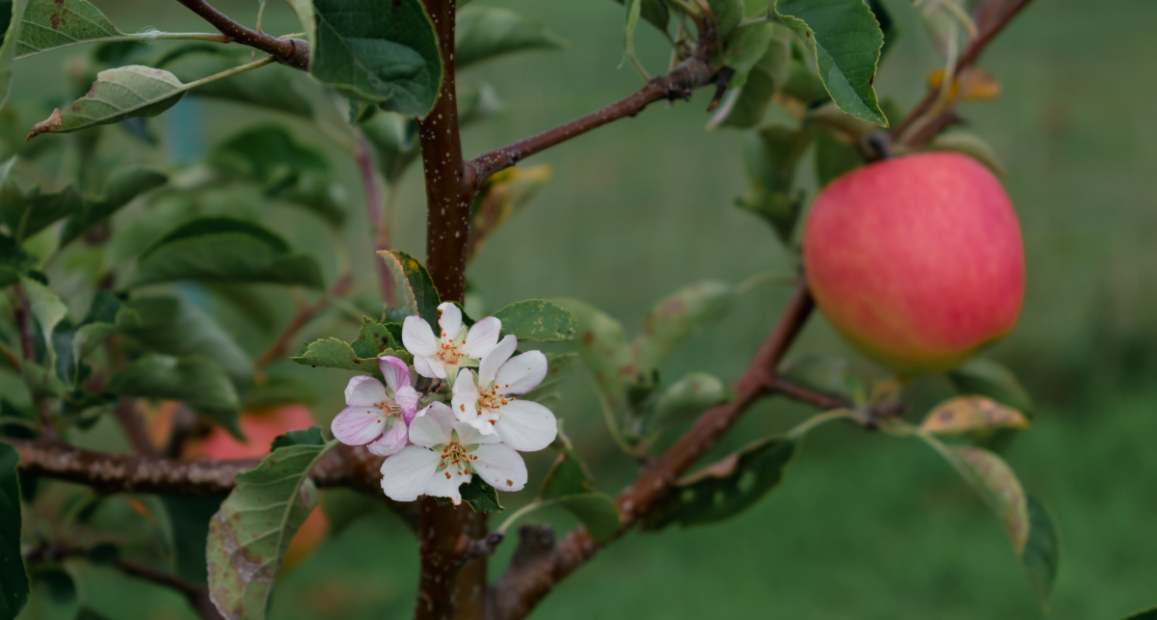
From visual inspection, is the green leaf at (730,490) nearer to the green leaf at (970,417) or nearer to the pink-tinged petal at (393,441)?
the green leaf at (970,417)

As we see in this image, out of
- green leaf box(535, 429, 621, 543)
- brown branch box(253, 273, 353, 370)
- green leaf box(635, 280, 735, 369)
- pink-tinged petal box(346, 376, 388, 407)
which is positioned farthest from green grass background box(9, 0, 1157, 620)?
pink-tinged petal box(346, 376, 388, 407)

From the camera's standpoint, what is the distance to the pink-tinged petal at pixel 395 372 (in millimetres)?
275

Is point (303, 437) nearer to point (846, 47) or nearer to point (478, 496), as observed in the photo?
point (478, 496)

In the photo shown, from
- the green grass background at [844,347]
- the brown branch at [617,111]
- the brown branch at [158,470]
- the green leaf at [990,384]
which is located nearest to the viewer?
the brown branch at [617,111]

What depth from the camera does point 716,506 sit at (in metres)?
0.57

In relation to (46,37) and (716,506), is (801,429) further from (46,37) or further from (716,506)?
(46,37)

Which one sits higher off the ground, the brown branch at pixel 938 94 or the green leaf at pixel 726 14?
the green leaf at pixel 726 14

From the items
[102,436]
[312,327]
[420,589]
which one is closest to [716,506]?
[420,589]

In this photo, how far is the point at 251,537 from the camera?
354 mm

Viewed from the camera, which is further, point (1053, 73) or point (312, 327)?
point (1053, 73)

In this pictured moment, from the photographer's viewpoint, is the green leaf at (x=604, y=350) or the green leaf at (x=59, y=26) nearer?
the green leaf at (x=59, y=26)

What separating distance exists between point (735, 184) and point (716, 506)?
5.90 ft

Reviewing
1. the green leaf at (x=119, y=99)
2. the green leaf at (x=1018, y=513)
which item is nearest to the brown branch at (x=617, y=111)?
the green leaf at (x=119, y=99)

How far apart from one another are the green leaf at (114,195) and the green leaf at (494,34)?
0.20m
